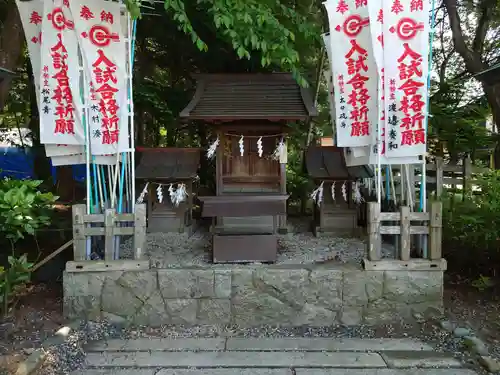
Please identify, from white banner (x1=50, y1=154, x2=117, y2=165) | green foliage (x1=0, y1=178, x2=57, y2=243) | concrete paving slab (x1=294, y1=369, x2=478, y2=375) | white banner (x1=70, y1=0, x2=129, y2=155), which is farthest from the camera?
white banner (x1=50, y1=154, x2=117, y2=165)

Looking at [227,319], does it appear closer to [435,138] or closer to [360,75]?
[360,75]

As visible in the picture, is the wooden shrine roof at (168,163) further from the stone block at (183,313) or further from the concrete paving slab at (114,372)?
the concrete paving slab at (114,372)

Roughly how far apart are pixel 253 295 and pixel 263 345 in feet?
2.54

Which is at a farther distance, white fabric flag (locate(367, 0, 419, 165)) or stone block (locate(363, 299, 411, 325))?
stone block (locate(363, 299, 411, 325))

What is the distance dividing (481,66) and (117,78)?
7407 millimetres

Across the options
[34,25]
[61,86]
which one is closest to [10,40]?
[34,25]

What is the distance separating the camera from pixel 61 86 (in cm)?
568

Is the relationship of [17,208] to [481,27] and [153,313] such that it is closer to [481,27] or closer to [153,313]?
[153,313]

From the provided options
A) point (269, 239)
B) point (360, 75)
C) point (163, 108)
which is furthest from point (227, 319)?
point (163, 108)

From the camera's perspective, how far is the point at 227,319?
578 cm

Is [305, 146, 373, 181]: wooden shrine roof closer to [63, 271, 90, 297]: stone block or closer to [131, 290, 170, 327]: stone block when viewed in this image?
[131, 290, 170, 327]: stone block

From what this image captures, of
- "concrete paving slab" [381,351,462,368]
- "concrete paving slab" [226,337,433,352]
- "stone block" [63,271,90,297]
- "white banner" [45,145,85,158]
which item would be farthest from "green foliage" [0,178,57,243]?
"concrete paving slab" [381,351,462,368]

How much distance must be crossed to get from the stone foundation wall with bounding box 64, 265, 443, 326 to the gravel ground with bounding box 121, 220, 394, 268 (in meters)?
0.40

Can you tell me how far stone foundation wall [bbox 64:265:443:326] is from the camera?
5727 mm
